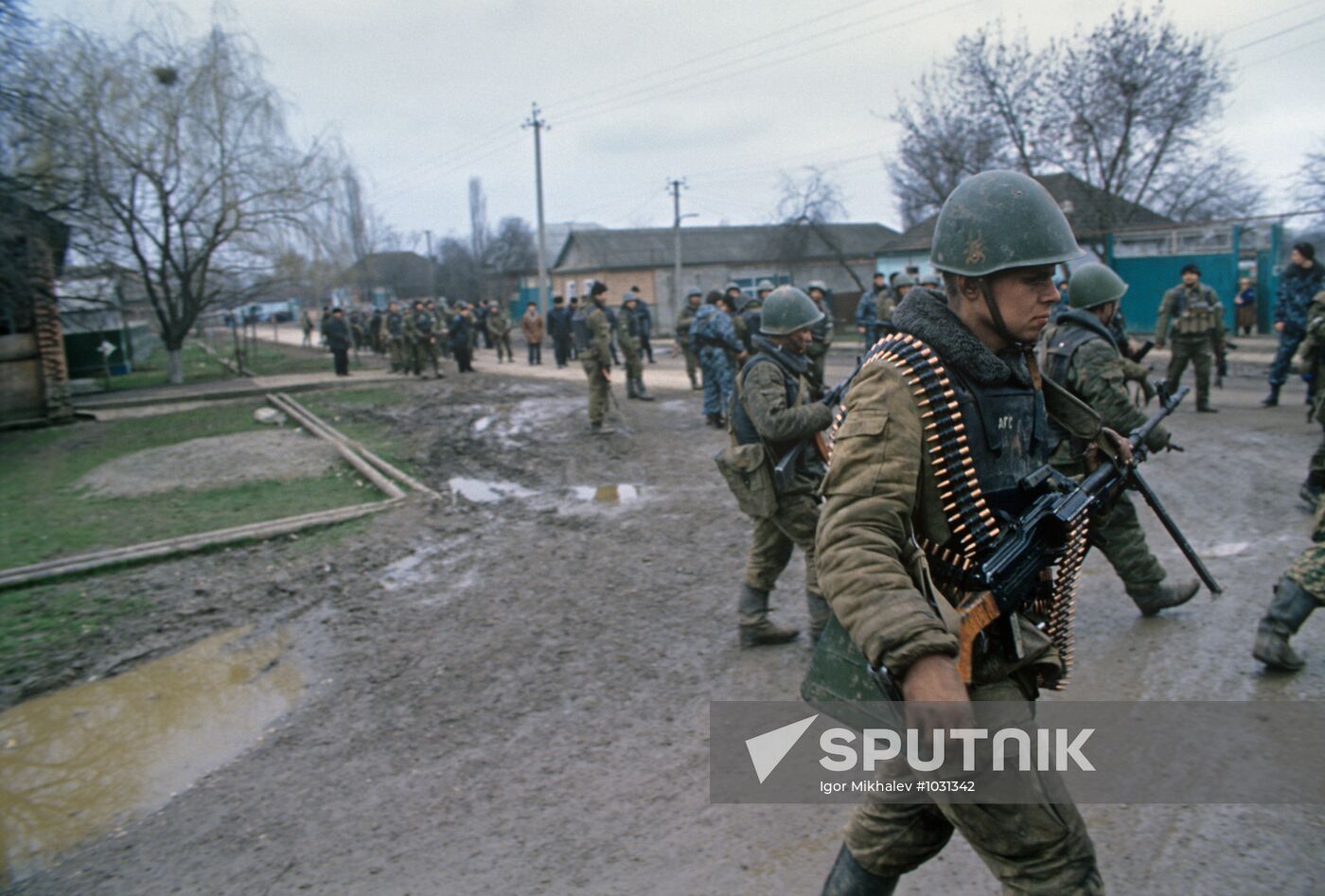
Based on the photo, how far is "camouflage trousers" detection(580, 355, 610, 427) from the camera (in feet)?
40.8

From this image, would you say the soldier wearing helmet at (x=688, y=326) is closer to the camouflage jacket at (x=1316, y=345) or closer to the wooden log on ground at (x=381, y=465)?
the wooden log on ground at (x=381, y=465)

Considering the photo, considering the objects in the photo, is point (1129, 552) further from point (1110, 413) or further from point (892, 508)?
point (892, 508)

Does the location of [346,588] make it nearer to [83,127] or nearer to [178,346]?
[83,127]

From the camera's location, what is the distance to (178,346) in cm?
2353

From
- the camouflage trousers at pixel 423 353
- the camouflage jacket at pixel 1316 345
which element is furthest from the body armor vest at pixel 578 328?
the camouflage jacket at pixel 1316 345

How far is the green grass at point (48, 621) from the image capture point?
5176 mm

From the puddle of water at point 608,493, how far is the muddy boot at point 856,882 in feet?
21.2

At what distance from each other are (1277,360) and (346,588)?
1051cm

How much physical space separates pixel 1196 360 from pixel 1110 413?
709cm

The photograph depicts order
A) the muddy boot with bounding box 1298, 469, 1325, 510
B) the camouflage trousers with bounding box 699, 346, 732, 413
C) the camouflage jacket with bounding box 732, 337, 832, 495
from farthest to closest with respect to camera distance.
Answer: the camouflage trousers with bounding box 699, 346, 732, 413 → the muddy boot with bounding box 1298, 469, 1325, 510 → the camouflage jacket with bounding box 732, 337, 832, 495

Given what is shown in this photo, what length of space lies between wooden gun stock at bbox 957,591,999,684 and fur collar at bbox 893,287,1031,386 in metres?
0.49

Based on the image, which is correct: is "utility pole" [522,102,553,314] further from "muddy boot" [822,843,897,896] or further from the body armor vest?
"muddy boot" [822,843,897,896]

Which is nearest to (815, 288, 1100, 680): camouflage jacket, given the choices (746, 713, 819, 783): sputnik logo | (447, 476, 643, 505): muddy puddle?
(746, 713, 819, 783): sputnik logo

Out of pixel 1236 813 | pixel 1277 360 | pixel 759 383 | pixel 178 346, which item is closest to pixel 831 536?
pixel 1236 813
